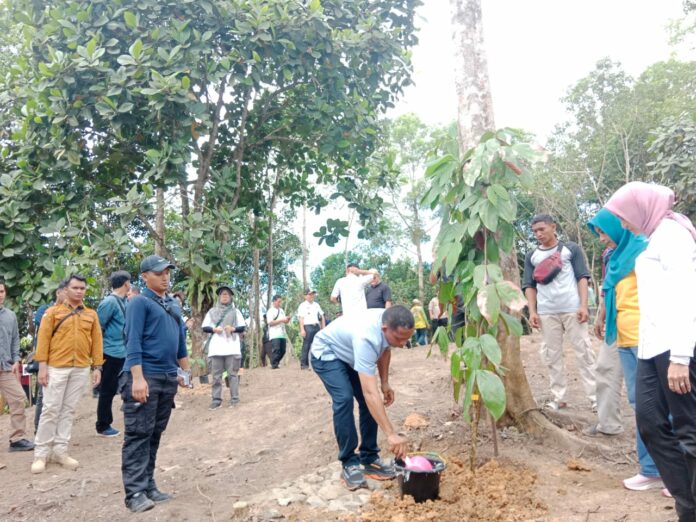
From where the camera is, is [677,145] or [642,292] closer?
[642,292]

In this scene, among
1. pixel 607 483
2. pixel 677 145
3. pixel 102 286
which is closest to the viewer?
pixel 607 483

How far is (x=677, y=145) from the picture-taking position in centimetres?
797

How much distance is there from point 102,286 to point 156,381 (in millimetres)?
11295

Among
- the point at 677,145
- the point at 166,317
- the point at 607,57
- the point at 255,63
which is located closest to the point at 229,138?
the point at 255,63

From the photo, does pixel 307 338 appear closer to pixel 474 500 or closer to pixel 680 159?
pixel 680 159

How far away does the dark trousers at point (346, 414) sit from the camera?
363cm

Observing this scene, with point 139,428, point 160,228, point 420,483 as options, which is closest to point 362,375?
point 420,483

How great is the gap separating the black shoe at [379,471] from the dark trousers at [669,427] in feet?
5.43

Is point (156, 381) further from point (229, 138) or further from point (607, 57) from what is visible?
point (607, 57)

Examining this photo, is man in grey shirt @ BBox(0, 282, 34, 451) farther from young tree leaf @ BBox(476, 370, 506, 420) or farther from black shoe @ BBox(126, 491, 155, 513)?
young tree leaf @ BBox(476, 370, 506, 420)

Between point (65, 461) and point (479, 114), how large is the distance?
15.6ft

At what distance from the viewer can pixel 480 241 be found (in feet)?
11.9

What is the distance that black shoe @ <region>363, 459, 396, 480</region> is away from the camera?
3.67m

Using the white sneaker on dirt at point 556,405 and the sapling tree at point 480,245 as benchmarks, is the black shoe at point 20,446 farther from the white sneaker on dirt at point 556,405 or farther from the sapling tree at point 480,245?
the white sneaker on dirt at point 556,405
